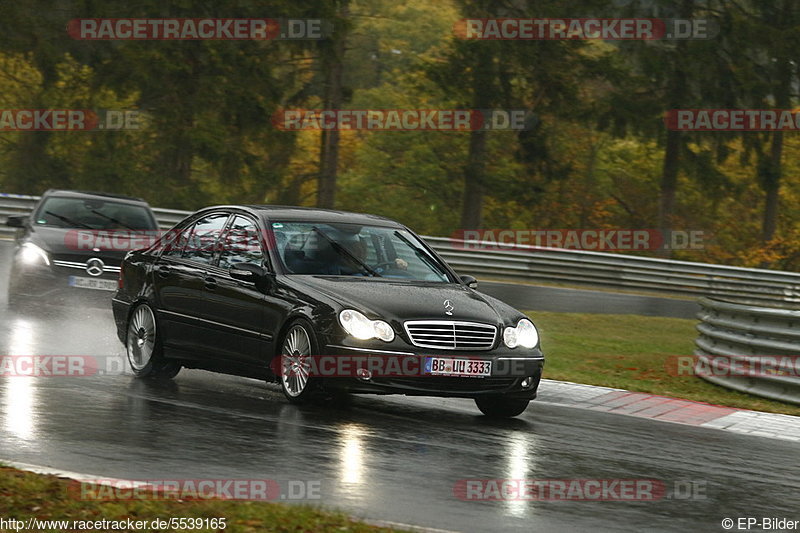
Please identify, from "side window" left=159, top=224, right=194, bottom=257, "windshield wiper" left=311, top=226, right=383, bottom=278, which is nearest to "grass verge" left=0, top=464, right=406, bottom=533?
"windshield wiper" left=311, top=226, right=383, bottom=278

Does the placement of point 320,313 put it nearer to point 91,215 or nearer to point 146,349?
point 146,349

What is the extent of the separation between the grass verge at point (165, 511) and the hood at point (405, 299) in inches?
149

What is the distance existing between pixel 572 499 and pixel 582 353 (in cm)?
1031

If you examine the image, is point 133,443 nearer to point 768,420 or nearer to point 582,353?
point 768,420

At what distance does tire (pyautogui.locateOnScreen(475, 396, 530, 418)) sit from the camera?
36.2 feet

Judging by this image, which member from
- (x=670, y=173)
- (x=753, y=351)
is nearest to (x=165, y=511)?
(x=753, y=351)

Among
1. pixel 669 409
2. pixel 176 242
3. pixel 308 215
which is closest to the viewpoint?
pixel 308 215

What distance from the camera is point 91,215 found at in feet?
60.5

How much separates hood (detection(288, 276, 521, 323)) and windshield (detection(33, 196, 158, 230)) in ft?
26.6

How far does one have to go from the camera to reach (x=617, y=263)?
30.6 meters

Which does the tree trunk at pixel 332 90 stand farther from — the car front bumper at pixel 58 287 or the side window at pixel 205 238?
the side window at pixel 205 238

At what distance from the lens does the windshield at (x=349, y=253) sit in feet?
36.7

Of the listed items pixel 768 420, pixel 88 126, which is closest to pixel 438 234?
pixel 88 126

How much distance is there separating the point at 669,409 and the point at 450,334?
3454 millimetres
